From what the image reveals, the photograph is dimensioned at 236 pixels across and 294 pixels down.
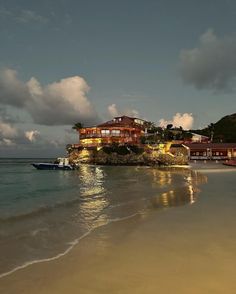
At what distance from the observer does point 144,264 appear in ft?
26.8

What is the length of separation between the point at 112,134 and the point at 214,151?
106 ft

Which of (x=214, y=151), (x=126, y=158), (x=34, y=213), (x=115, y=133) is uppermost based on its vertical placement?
(x=115, y=133)

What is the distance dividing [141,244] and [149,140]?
9277 centimetres

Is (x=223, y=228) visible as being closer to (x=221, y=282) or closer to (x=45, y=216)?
(x=221, y=282)

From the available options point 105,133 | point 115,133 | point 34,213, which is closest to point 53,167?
point 105,133

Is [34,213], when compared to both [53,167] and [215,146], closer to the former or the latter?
[53,167]

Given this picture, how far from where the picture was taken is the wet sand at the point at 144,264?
6.76 metres

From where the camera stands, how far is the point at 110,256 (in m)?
8.90

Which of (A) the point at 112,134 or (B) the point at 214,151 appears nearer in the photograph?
(B) the point at 214,151

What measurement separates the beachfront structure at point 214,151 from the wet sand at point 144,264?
257ft

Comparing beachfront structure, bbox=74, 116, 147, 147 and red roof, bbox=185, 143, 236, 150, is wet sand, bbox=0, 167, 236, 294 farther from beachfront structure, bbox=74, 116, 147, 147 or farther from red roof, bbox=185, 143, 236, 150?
beachfront structure, bbox=74, 116, 147, 147

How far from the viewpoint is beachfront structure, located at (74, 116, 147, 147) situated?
10450 centimetres

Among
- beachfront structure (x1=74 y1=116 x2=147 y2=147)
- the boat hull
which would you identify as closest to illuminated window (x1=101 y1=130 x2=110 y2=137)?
beachfront structure (x1=74 y1=116 x2=147 y2=147)

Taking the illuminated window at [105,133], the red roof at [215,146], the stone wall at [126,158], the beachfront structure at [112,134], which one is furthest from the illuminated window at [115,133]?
the red roof at [215,146]
